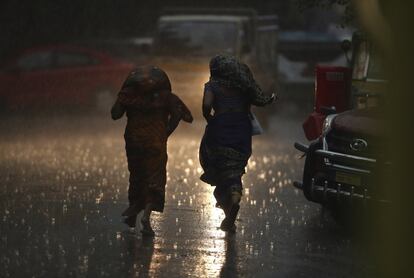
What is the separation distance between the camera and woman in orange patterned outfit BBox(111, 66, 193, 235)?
979cm

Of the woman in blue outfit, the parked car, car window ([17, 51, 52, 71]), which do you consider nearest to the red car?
car window ([17, 51, 52, 71])

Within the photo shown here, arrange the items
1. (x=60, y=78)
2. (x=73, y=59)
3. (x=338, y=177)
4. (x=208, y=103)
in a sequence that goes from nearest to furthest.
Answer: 1. (x=338, y=177)
2. (x=208, y=103)
3. (x=60, y=78)
4. (x=73, y=59)

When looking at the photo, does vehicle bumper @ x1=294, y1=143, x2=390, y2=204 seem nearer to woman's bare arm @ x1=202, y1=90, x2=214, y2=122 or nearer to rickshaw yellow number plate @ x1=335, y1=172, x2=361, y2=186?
rickshaw yellow number plate @ x1=335, y1=172, x2=361, y2=186

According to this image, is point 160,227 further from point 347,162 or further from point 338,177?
point 347,162

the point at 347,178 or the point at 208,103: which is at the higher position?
the point at 208,103

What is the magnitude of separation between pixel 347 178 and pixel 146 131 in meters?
1.73

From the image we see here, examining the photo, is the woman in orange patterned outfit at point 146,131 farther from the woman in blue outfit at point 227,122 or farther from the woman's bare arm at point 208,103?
the woman in blue outfit at point 227,122

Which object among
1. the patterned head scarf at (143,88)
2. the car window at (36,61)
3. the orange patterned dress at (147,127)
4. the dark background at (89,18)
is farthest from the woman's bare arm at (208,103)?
the dark background at (89,18)

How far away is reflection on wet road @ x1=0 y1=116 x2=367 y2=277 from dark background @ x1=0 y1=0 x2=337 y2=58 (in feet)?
46.8

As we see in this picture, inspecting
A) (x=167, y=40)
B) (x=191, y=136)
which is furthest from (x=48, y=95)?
(x=191, y=136)

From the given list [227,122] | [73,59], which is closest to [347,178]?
[227,122]

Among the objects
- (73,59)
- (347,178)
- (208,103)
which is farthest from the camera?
(73,59)

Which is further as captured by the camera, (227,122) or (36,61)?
(36,61)

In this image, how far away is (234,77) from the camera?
33.5 feet
